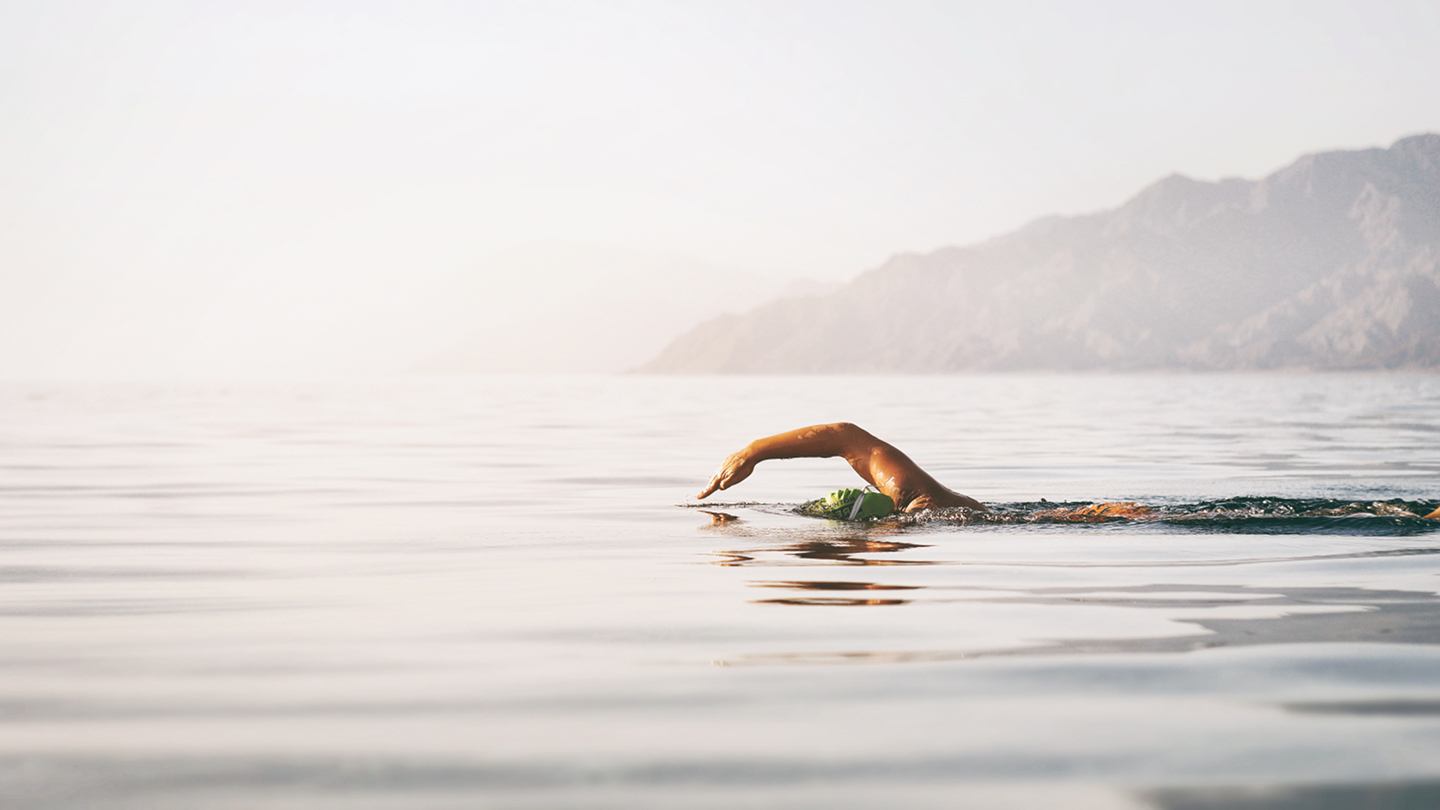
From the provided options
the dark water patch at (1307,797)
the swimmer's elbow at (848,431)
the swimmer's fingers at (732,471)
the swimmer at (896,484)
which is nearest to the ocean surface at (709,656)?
the dark water patch at (1307,797)

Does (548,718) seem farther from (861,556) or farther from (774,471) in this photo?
→ (774,471)

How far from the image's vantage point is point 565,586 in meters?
10.4

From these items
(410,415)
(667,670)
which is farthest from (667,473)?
(410,415)

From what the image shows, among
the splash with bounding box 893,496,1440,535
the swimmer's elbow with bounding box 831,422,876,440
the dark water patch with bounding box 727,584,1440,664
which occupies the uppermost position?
the swimmer's elbow with bounding box 831,422,876,440

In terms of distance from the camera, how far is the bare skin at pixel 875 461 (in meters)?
13.8

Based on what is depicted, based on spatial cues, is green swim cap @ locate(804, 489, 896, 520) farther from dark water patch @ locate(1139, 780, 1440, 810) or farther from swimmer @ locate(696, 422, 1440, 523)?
dark water patch @ locate(1139, 780, 1440, 810)

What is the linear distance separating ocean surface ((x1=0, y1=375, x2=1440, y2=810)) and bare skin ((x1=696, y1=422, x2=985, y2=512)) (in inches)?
15.5

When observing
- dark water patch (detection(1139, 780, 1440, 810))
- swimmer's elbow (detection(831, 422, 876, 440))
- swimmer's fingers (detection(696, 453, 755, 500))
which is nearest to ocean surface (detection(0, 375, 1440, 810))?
dark water patch (detection(1139, 780, 1440, 810))

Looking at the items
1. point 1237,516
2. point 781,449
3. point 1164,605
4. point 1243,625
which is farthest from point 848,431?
point 1243,625

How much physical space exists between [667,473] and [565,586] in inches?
Result: 556

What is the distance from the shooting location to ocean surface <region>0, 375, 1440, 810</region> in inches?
205

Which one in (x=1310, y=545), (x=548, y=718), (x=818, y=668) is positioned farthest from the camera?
(x=1310, y=545)

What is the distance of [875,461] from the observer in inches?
584

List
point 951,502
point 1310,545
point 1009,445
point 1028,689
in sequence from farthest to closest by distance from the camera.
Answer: point 1009,445, point 951,502, point 1310,545, point 1028,689
